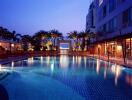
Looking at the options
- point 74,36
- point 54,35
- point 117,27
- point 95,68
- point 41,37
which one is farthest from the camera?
point 54,35

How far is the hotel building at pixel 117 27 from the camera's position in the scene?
38.9m

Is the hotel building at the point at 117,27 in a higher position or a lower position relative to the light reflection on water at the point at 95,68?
higher

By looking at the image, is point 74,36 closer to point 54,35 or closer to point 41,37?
point 54,35

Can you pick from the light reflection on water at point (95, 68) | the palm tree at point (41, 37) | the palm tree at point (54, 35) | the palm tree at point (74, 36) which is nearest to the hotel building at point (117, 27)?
the light reflection on water at point (95, 68)

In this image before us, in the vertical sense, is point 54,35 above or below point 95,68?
above

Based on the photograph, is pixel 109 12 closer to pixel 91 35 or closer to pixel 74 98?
pixel 91 35

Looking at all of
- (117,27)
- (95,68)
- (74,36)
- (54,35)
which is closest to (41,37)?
(54,35)

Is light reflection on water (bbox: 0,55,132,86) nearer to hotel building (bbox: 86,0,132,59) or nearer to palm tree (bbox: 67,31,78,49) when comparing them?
hotel building (bbox: 86,0,132,59)

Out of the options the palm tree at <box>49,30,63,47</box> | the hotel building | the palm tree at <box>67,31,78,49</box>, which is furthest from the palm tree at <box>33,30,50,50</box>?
the hotel building

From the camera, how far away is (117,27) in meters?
46.9

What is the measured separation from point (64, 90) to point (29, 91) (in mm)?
1535

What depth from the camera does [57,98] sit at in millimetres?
10000

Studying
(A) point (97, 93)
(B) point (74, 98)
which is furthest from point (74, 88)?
(B) point (74, 98)

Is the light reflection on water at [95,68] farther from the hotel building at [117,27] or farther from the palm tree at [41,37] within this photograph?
the palm tree at [41,37]
